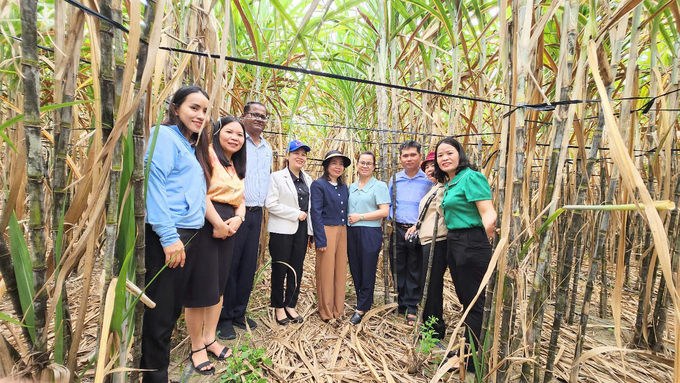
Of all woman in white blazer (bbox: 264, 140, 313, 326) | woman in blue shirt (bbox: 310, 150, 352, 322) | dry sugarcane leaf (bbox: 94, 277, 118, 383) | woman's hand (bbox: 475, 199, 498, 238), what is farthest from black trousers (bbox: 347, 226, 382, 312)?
dry sugarcane leaf (bbox: 94, 277, 118, 383)

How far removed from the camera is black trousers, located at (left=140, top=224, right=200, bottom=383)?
1.13m

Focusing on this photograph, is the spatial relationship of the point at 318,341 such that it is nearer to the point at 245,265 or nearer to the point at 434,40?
the point at 245,265

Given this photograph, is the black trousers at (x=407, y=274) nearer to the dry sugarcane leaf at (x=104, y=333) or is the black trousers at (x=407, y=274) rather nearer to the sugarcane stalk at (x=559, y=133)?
the sugarcane stalk at (x=559, y=133)

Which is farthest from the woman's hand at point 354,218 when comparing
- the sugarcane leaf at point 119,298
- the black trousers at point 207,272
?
the sugarcane leaf at point 119,298

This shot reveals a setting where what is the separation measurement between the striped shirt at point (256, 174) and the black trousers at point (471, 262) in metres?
1.28

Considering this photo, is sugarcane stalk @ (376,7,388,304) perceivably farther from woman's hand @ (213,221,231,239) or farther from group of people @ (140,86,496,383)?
woman's hand @ (213,221,231,239)

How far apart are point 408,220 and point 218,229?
1510 millimetres

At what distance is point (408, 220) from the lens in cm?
241

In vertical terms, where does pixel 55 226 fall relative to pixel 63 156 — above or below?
below

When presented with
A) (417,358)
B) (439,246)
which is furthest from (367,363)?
(439,246)

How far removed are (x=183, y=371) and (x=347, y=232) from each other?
4.51 feet

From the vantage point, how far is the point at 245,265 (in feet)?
6.79

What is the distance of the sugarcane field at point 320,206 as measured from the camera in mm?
558

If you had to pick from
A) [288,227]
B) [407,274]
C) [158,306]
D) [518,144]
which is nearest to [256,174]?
[288,227]
